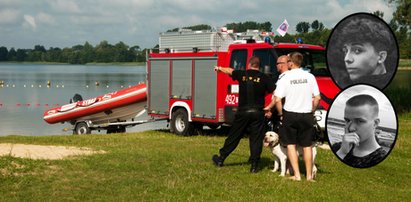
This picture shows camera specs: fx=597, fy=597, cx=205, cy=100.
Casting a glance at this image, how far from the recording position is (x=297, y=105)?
831 cm

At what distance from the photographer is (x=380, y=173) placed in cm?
965

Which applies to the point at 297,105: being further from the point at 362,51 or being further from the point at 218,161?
the point at 362,51

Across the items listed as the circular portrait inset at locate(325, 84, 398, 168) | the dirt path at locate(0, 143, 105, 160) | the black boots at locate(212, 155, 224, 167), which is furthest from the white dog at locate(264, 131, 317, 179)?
the dirt path at locate(0, 143, 105, 160)

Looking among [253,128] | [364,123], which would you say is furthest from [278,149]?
[364,123]

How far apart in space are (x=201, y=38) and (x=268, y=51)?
2.89 meters

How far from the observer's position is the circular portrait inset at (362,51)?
5.57 meters

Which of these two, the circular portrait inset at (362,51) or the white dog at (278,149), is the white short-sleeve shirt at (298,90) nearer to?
the white dog at (278,149)

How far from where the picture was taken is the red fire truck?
14.2 meters

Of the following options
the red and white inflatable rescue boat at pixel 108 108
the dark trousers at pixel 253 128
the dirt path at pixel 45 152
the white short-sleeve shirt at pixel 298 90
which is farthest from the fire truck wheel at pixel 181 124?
the white short-sleeve shirt at pixel 298 90

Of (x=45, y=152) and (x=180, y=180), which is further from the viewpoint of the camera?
(x=45, y=152)

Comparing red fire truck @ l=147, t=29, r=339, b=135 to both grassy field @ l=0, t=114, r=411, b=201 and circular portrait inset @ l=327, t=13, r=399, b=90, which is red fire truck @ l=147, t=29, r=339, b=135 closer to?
grassy field @ l=0, t=114, r=411, b=201

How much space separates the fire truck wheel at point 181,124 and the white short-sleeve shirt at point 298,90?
8032mm

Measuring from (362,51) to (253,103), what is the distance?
339 cm

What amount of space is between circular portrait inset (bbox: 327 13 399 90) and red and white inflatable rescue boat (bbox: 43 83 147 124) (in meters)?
13.1
